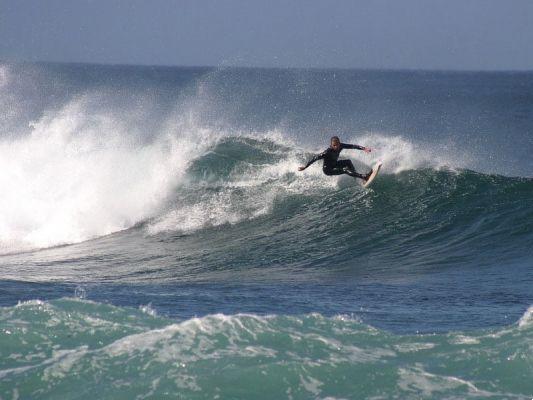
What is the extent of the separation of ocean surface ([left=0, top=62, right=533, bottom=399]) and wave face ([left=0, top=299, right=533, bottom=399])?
21 millimetres

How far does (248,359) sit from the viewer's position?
7.23m

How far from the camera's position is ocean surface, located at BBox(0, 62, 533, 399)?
23.1 ft

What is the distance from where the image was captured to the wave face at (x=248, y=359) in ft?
22.2

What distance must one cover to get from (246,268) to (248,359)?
632 cm

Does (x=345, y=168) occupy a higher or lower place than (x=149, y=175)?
lower

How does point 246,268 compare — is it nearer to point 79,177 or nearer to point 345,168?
point 345,168

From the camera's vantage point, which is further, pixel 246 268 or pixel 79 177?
pixel 79 177

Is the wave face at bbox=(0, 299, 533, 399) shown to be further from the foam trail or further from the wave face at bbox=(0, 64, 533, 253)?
the foam trail

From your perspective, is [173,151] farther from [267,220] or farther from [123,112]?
[123,112]

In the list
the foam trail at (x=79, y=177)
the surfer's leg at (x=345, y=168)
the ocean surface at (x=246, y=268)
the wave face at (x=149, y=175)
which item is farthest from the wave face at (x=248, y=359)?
the foam trail at (x=79, y=177)

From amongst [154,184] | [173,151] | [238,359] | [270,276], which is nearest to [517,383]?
[238,359]

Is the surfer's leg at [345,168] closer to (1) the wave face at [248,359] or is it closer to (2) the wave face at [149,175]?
(2) the wave face at [149,175]

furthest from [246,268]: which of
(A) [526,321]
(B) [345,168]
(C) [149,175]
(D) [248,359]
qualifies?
(C) [149,175]

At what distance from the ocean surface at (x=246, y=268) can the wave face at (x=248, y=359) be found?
21 millimetres
